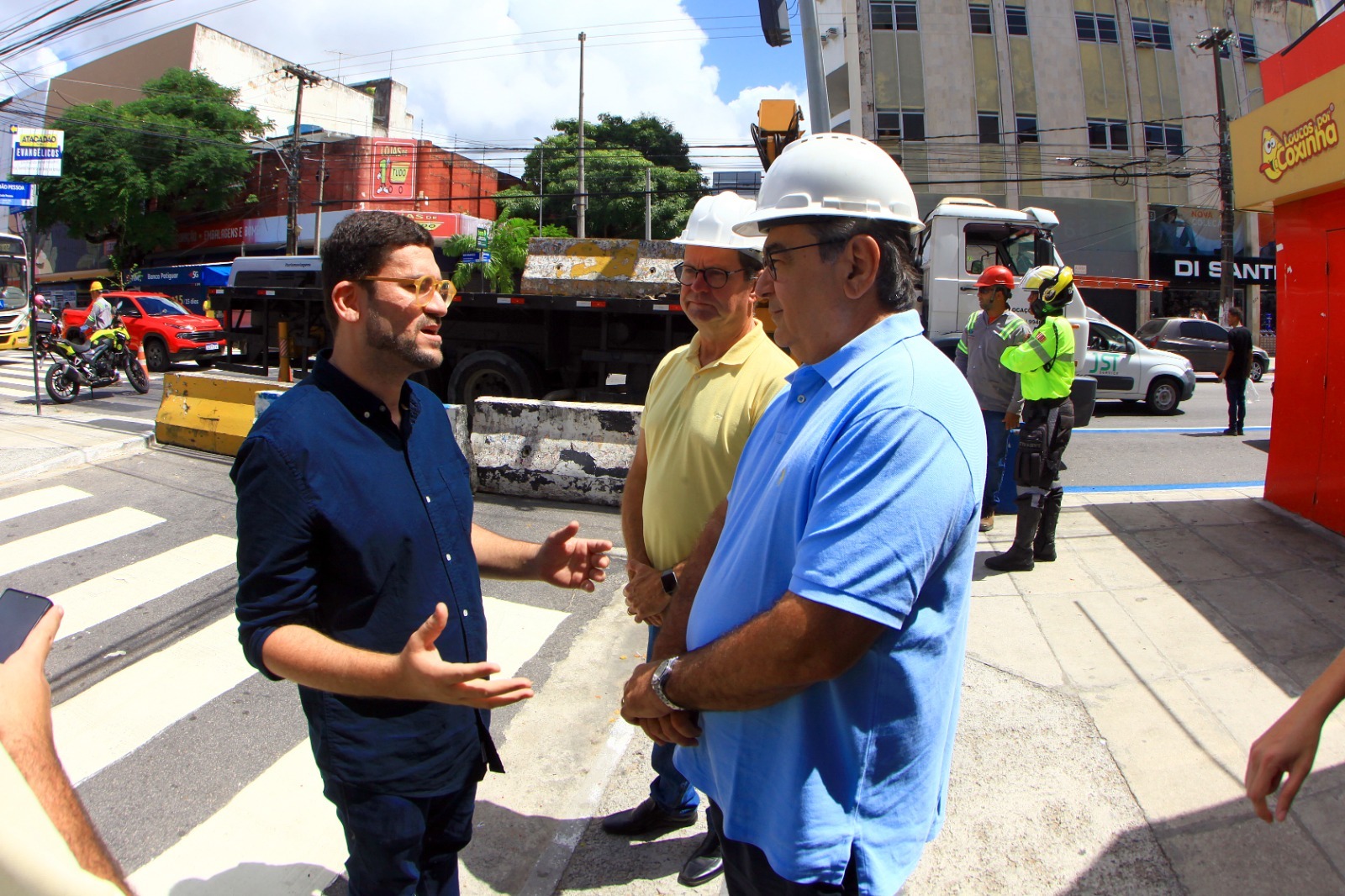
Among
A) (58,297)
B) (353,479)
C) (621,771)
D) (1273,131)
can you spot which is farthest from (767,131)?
(58,297)

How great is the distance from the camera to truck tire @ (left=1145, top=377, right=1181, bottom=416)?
14.5 meters

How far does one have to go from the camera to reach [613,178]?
137 ft

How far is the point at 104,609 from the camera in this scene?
197 inches

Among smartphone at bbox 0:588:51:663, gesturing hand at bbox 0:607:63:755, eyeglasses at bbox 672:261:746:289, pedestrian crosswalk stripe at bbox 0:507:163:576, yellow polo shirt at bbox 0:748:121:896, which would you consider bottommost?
pedestrian crosswalk stripe at bbox 0:507:163:576

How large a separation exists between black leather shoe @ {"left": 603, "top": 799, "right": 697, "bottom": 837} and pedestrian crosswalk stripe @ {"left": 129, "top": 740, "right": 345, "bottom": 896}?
0.93 metres

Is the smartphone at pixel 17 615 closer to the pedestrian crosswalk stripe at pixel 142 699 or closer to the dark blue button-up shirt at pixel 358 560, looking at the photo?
the dark blue button-up shirt at pixel 358 560

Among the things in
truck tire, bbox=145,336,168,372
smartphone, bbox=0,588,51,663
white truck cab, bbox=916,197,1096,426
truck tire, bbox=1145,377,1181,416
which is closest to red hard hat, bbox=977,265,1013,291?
white truck cab, bbox=916,197,1096,426

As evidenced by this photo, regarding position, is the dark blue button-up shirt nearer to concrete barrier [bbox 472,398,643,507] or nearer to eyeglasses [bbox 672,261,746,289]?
eyeglasses [bbox 672,261,746,289]

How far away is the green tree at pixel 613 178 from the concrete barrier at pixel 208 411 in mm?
31195

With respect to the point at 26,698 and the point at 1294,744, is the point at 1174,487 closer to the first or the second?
the point at 1294,744

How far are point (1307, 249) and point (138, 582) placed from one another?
8.44m

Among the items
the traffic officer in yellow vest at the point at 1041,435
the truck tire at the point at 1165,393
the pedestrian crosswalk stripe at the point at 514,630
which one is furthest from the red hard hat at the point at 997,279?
the truck tire at the point at 1165,393

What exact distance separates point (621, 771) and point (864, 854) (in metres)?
2.07

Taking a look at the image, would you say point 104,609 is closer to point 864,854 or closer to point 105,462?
point 105,462
